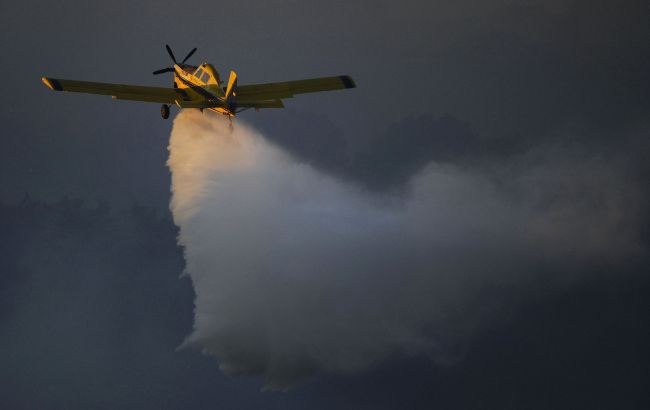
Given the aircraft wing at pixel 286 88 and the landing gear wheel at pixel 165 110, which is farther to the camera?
the aircraft wing at pixel 286 88

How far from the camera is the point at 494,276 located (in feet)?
445

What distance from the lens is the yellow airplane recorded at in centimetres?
4359

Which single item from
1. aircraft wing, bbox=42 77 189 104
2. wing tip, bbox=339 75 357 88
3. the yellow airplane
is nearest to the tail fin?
the yellow airplane

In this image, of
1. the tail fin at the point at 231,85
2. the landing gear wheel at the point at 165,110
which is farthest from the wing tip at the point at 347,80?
the landing gear wheel at the point at 165,110

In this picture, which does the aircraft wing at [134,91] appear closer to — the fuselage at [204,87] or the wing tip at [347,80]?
the fuselage at [204,87]

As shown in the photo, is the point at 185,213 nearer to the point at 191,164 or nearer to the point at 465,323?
the point at 191,164

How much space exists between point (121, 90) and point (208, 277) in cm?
1770

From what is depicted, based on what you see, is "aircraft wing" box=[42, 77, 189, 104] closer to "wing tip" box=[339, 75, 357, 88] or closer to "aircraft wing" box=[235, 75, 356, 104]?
"aircraft wing" box=[235, 75, 356, 104]

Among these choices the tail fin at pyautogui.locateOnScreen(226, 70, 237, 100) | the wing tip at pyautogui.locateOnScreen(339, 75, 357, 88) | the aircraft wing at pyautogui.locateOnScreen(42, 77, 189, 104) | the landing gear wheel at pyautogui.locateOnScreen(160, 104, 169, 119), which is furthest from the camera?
the aircraft wing at pyautogui.locateOnScreen(42, 77, 189, 104)

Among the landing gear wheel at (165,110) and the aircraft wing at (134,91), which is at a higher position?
the aircraft wing at (134,91)

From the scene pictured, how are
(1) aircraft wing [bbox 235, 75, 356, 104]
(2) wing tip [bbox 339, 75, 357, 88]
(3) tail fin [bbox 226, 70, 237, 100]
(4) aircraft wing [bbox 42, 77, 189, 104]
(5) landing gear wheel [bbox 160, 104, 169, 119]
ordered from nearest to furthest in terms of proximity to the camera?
(3) tail fin [bbox 226, 70, 237, 100], (2) wing tip [bbox 339, 75, 357, 88], (5) landing gear wheel [bbox 160, 104, 169, 119], (1) aircraft wing [bbox 235, 75, 356, 104], (4) aircraft wing [bbox 42, 77, 189, 104]

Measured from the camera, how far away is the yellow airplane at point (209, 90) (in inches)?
1716

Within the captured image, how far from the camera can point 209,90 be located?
143 ft

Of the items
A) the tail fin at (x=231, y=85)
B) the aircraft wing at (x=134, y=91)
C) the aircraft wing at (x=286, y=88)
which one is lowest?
the tail fin at (x=231, y=85)
